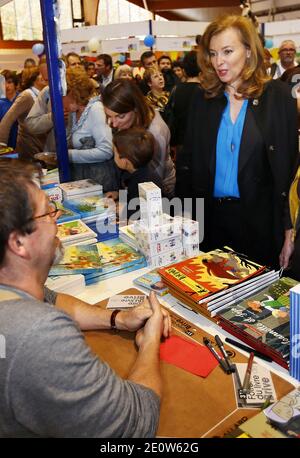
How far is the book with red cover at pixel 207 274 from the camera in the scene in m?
1.47

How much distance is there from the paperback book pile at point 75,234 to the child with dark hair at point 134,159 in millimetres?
336

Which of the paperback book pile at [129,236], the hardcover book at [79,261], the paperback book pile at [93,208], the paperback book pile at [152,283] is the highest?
the paperback book pile at [93,208]

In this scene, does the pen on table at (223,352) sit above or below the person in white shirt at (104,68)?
below

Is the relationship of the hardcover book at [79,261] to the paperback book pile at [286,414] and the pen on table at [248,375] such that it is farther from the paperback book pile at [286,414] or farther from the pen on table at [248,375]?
the paperback book pile at [286,414]

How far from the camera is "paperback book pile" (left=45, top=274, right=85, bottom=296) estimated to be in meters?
1.64

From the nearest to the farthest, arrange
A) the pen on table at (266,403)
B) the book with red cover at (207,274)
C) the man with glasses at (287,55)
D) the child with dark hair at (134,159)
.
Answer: the pen on table at (266,403) → the book with red cover at (207,274) → the child with dark hair at (134,159) → the man with glasses at (287,55)

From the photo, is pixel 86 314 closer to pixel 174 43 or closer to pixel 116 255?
pixel 116 255

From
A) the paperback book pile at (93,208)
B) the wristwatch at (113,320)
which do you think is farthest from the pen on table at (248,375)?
the paperback book pile at (93,208)

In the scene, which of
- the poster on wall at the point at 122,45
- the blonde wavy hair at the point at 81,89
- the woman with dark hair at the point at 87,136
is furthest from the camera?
the poster on wall at the point at 122,45

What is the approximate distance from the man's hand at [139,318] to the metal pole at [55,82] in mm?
1883

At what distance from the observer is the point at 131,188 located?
2.36 metres

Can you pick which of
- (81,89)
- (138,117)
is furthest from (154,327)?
(81,89)

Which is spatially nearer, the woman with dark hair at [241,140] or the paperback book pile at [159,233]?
the paperback book pile at [159,233]

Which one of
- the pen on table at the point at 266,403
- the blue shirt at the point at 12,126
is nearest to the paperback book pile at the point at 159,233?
the pen on table at the point at 266,403
